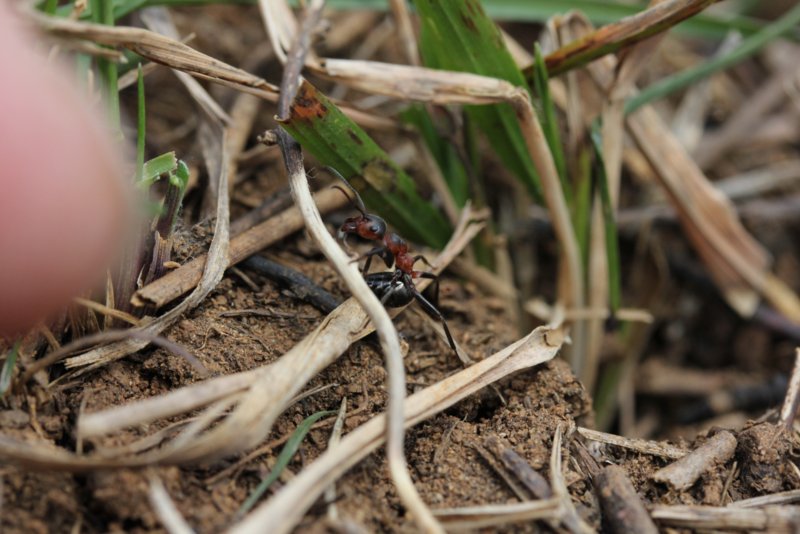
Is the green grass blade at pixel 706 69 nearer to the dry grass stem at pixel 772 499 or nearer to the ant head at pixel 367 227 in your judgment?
the ant head at pixel 367 227

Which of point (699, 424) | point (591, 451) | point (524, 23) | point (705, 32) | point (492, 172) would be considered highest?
point (524, 23)

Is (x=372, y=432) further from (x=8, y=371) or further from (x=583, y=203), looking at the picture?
(x=583, y=203)

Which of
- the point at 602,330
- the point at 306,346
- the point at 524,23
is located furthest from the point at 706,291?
the point at 306,346

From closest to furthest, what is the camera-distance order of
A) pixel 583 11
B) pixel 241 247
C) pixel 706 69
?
pixel 241 247
pixel 706 69
pixel 583 11

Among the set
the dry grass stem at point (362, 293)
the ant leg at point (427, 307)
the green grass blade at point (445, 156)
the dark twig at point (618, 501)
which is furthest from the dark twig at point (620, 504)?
the green grass blade at point (445, 156)

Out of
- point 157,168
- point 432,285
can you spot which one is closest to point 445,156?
point 432,285

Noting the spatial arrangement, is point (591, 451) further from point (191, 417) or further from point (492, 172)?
point (492, 172)

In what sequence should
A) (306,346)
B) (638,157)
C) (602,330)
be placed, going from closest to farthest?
(306,346), (602,330), (638,157)
